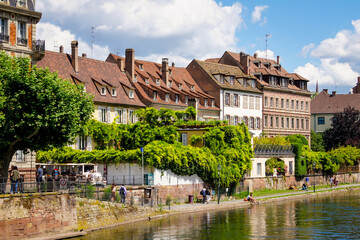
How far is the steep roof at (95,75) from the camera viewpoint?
209 feet

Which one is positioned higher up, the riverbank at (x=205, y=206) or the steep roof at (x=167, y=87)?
the steep roof at (x=167, y=87)

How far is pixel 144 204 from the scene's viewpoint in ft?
153

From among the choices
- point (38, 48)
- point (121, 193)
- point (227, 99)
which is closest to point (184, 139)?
point (121, 193)

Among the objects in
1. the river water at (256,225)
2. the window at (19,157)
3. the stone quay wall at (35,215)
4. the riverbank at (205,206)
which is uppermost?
the window at (19,157)

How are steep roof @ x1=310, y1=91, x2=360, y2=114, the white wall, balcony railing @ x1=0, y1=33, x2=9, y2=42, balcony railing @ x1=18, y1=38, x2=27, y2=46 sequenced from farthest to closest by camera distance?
steep roof @ x1=310, y1=91, x2=360, y2=114, the white wall, balcony railing @ x1=18, y1=38, x2=27, y2=46, balcony railing @ x1=0, y1=33, x2=9, y2=42

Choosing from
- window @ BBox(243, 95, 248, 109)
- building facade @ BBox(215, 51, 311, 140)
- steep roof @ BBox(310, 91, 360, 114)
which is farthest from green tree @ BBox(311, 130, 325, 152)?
window @ BBox(243, 95, 248, 109)

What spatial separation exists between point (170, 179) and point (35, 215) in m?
18.2

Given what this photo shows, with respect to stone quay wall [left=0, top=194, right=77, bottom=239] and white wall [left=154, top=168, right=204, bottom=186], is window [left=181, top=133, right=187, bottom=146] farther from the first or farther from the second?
stone quay wall [left=0, top=194, right=77, bottom=239]

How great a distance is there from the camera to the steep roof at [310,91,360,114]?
118438 mm

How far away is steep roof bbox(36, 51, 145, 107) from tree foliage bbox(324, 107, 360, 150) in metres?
45.2

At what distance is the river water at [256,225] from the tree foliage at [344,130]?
49.1m

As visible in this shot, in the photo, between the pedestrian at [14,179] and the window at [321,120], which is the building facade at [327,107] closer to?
the window at [321,120]

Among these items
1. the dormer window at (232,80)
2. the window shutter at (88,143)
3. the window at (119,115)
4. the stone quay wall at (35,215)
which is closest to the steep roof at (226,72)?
the dormer window at (232,80)

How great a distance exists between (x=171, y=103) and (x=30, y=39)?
29596mm
